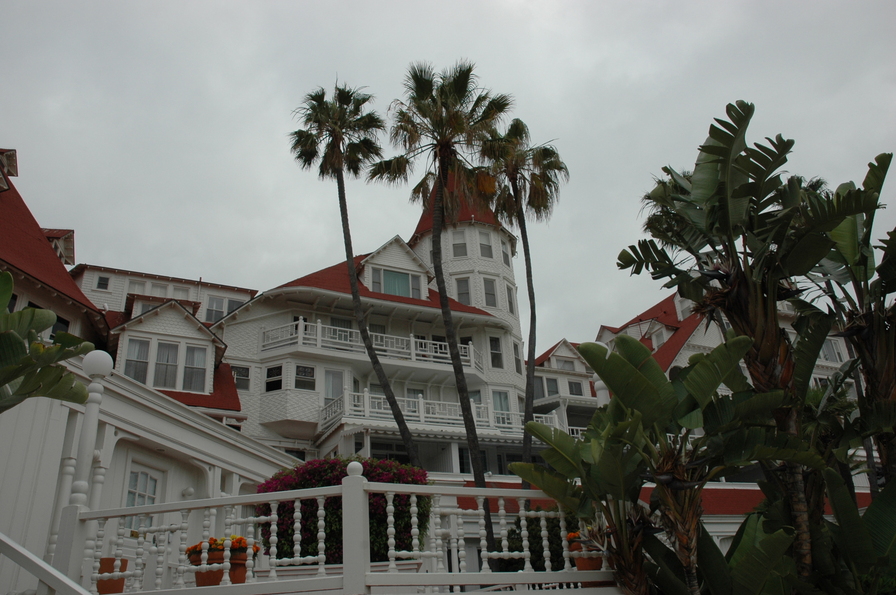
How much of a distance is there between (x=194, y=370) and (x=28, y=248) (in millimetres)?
7663

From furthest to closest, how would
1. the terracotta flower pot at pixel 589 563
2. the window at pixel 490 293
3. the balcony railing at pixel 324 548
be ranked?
the window at pixel 490 293 < the terracotta flower pot at pixel 589 563 < the balcony railing at pixel 324 548

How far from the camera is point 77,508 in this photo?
8.55 meters

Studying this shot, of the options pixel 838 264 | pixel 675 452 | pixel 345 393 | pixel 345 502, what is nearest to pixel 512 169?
pixel 345 393

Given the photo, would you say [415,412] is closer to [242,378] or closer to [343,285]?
[343,285]

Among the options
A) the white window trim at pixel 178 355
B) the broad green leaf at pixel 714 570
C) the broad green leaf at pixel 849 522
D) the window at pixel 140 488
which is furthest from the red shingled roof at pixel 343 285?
the broad green leaf at pixel 849 522

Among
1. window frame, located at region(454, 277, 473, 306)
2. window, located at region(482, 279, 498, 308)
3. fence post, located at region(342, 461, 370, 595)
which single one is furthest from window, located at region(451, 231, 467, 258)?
fence post, located at region(342, 461, 370, 595)

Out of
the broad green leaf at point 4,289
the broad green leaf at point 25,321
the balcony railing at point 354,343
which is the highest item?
the balcony railing at point 354,343

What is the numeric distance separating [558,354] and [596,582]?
33464 mm

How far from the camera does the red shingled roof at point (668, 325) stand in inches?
1440

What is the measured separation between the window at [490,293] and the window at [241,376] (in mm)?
12532

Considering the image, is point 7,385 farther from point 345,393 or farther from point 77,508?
point 345,393

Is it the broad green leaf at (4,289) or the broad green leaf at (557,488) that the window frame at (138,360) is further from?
the broad green leaf at (557,488)

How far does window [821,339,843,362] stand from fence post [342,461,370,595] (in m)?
40.8

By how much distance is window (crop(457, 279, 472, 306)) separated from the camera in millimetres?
35781
